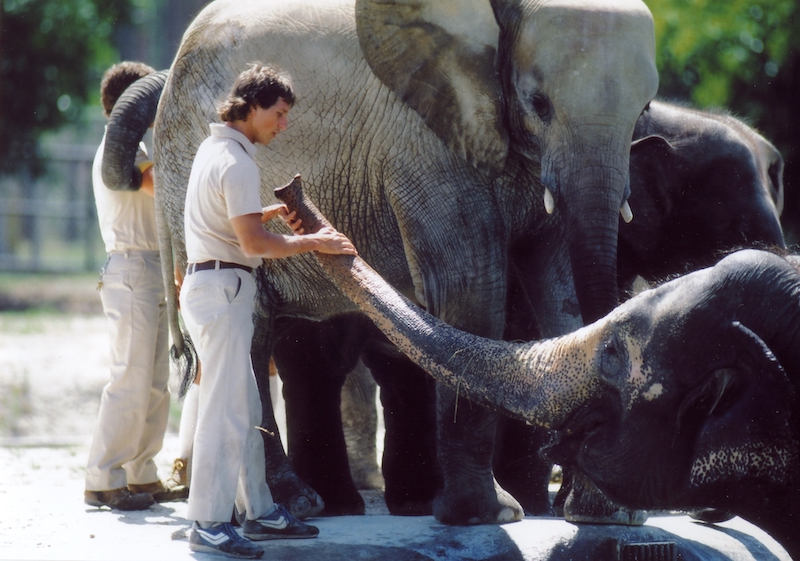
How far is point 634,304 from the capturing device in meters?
4.38

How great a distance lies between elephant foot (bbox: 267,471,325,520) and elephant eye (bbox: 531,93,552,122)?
204cm

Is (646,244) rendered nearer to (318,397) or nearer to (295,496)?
(318,397)

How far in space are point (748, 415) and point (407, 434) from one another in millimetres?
3015

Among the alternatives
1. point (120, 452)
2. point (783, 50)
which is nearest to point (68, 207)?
point (783, 50)

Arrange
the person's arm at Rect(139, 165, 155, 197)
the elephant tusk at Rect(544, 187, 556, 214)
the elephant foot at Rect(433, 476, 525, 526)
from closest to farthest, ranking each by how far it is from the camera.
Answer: the elephant tusk at Rect(544, 187, 556, 214), the elephant foot at Rect(433, 476, 525, 526), the person's arm at Rect(139, 165, 155, 197)

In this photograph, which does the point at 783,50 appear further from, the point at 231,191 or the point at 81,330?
the point at 231,191

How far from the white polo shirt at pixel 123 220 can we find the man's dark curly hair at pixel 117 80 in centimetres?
58

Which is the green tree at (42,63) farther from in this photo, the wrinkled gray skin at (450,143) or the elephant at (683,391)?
the elephant at (683,391)

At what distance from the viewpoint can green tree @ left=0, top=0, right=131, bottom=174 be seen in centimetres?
1897

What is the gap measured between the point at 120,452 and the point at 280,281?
121 cm

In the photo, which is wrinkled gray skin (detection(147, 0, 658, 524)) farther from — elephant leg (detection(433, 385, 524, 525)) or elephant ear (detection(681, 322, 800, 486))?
elephant ear (detection(681, 322, 800, 486))

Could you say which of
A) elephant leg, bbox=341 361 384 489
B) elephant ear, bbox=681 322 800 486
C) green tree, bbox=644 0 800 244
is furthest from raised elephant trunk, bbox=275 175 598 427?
green tree, bbox=644 0 800 244

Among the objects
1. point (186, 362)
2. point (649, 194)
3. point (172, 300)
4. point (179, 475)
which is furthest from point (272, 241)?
point (649, 194)

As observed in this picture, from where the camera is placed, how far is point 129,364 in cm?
646
